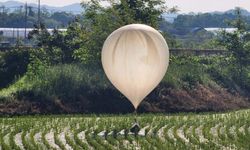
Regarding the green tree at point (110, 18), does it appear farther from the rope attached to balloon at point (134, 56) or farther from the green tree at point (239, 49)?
the rope attached to balloon at point (134, 56)

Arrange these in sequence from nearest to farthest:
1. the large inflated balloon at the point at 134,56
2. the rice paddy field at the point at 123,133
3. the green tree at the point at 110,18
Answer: the rice paddy field at the point at 123,133, the large inflated balloon at the point at 134,56, the green tree at the point at 110,18

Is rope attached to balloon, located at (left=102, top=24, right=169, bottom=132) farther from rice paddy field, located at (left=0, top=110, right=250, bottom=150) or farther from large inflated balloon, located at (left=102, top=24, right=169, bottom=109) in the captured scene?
rice paddy field, located at (left=0, top=110, right=250, bottom=150)

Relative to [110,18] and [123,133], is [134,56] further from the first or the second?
[110,18]

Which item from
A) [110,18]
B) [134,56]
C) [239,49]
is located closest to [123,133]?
[134,56]

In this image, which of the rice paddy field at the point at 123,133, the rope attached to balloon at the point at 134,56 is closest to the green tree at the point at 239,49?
the rice paddy field at the point at 123,133

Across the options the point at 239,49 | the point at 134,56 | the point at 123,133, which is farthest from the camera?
the point at 239,49

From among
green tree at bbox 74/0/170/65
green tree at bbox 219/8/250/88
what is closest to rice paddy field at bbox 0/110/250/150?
green tree at bbox 74/0/170/65

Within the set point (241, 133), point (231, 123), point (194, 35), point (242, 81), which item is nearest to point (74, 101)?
point (231, 123)
